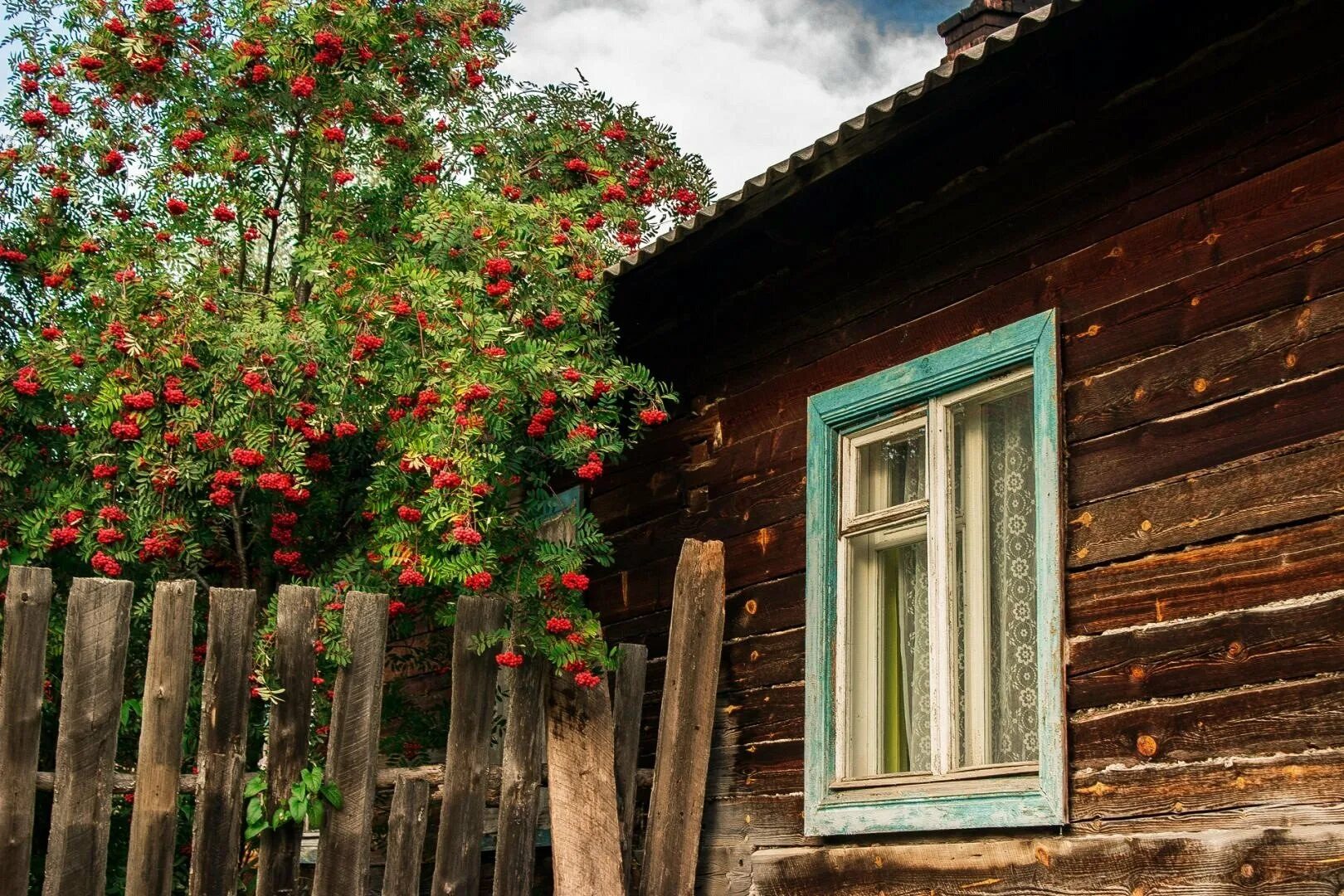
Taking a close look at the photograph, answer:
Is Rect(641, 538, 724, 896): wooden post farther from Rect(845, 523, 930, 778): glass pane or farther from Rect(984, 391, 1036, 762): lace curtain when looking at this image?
Rect(984, 391, 1036, 762): lace curtain

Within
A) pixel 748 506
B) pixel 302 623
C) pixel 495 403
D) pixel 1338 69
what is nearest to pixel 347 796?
pixel 302 623

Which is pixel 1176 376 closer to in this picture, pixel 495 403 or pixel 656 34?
pixel 495 403

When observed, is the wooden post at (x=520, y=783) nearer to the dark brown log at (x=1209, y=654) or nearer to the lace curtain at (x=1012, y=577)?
the lace curtain at (x=1012, y=577)

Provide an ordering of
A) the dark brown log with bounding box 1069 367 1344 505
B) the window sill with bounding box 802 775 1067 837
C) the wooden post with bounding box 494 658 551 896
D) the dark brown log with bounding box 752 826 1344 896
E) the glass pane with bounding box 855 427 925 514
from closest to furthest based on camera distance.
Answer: the dark brown log with bounding box 752 826 1344 896 → the dark brown log with bounding box 1069 367 1344 505 → the window sill with bounding box 802 775 1067 837 → the glass pane with bounding box 855 427 925 514 → the wooden post with bounding box 494 658 551 896

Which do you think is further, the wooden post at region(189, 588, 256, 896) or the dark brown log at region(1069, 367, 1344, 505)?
the wooden post at region(189, 588, 256, 896)

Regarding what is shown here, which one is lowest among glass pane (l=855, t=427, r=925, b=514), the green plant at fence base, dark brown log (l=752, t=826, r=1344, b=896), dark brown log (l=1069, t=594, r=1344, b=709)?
dark brown log (l=752, t=826, r=1344, b=896)

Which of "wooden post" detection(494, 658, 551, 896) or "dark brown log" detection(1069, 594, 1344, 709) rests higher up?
"dark brown log" detection(1069, 594, 1344, 709)

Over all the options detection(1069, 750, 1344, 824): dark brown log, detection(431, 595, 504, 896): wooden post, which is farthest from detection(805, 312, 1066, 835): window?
detection(431, 595, 504, 896): wooden post

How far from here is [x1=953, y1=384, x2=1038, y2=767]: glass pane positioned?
4.94m

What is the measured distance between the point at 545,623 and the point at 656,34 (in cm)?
5383

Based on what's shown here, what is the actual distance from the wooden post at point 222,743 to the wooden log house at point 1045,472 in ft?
5.84

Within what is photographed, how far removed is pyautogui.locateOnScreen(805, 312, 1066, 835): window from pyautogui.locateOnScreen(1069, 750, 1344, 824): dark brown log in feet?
0.37

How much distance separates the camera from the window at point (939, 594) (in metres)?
4.84

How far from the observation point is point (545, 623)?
576 centimetres
